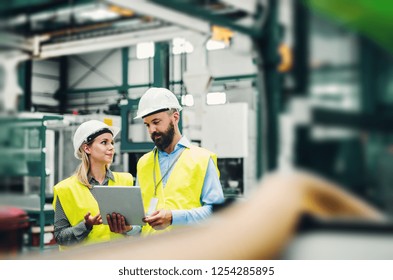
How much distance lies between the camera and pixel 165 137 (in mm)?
1803

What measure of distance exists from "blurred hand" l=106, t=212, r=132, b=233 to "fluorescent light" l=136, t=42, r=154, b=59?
654 millimetres

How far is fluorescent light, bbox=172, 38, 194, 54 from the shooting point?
1948 mm

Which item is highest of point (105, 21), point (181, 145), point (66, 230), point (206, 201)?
point (105, 21)

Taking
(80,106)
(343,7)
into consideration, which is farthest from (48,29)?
(343,7)

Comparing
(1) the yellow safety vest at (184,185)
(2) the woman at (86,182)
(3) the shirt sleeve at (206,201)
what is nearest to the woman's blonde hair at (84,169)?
(2) the woman at (86,182)

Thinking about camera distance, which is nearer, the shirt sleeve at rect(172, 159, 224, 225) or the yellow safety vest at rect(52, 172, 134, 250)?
the shirt sleeve at rect(172, 159, 224, 225)

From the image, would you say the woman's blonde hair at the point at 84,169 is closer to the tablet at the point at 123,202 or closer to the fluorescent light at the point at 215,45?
the tablet at the point at 123,202

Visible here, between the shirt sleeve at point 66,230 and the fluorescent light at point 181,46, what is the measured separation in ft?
2.40

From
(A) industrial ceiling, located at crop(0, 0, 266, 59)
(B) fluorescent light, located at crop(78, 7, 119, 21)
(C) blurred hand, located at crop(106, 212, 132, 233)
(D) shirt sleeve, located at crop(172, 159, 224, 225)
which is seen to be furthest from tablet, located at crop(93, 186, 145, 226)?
(B) fluorescent light, located at crop(78, 7, 119, 21)

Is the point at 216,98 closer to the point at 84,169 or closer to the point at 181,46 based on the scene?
the point at 181,46

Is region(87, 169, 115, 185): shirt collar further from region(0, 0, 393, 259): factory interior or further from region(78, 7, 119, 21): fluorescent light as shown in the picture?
region(78, 7, 119, 21): fluorescent light

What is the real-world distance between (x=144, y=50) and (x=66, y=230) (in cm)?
75

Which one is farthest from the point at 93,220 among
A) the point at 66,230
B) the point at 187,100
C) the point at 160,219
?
the point at 187,100
